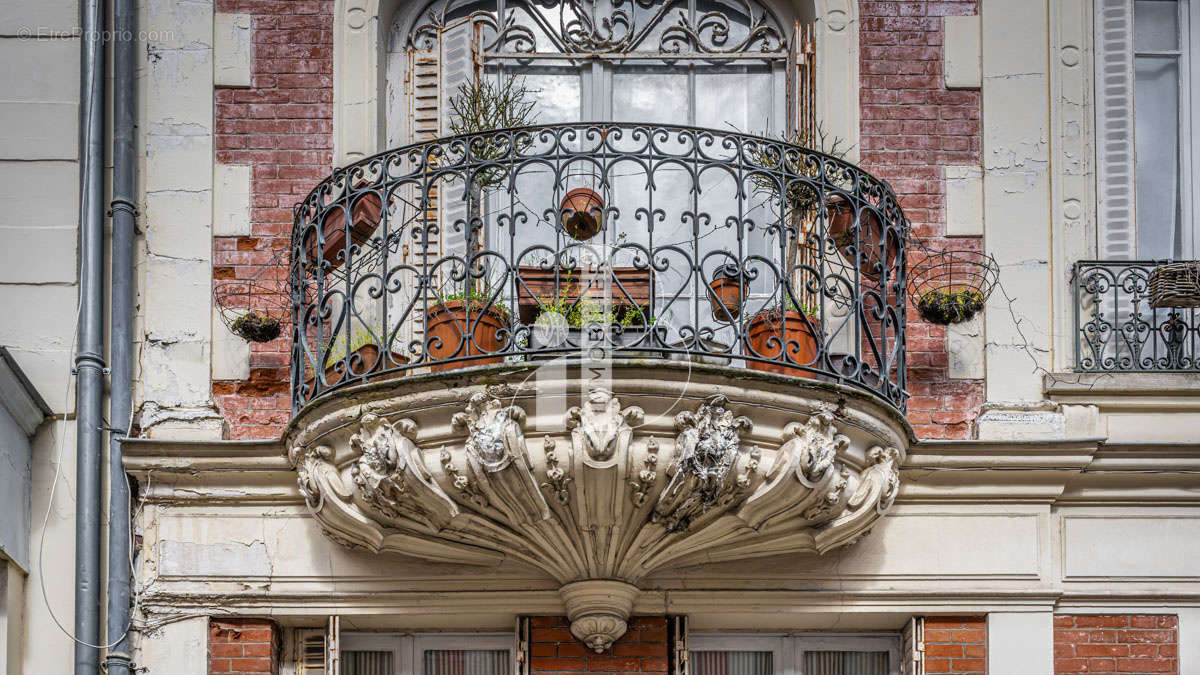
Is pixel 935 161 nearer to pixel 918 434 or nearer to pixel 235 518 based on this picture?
pixel 918 434

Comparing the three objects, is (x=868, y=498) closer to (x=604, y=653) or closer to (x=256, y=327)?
(x=604, y=653)

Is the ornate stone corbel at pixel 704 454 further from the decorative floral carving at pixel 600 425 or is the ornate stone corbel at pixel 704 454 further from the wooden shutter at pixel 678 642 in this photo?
the wooden shutter at pixel 678 642

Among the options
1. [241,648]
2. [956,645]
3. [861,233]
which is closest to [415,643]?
[241,648]

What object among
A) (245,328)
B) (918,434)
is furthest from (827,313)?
(245,328)

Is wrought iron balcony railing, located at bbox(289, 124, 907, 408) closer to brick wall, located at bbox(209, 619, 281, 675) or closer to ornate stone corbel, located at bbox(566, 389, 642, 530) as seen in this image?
ornate stone corbel, located at bbox(566, 389, 642, 530)

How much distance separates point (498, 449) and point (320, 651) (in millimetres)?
1629

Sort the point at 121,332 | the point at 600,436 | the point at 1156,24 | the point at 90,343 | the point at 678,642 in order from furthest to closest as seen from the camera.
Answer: the point at 1156,24 → the point at 121,332 → the point at 90,343 → the point at 678,642 → the point at 600,436

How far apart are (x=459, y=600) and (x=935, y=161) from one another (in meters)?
3.28

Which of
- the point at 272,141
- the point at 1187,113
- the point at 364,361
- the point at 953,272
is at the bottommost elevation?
the point at 364,361

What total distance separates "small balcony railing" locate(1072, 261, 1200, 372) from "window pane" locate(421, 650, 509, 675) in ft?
10.5

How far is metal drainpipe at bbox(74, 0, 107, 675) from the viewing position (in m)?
9.70

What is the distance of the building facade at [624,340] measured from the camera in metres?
9.28

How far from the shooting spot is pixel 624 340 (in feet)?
30.5

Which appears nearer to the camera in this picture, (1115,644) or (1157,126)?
(1115,644)
